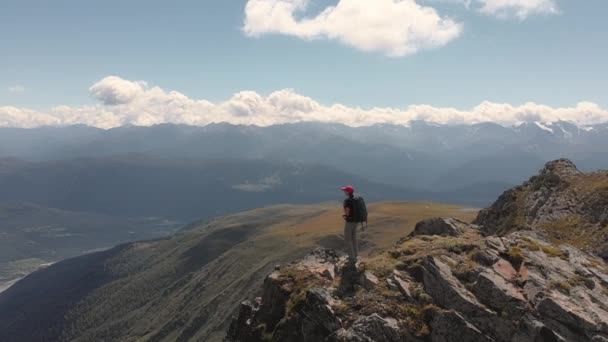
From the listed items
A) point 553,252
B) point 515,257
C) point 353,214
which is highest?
point 353,214

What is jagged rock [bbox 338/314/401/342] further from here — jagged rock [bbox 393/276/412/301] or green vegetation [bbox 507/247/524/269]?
green vegetation [bbox 507/247/524/269]

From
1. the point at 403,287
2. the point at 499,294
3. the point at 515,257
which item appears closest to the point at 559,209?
the point at 515,257

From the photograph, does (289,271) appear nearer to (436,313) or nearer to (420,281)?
(420,281)

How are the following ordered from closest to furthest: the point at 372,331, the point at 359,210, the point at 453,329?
the point at 453,329
the point at 372,331
the point at 359,210

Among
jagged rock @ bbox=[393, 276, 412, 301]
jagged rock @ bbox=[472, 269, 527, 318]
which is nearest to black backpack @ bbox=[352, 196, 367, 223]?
jagged rock @ bbox=[393, 276, 412, 301]

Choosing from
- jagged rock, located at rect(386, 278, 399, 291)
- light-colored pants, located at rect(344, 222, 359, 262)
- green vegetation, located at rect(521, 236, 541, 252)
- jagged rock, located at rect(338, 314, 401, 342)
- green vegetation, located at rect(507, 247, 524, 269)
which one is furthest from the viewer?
green vegetation, located at rect(521, 236, 541, 252)

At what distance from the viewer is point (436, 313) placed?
25.1 metres

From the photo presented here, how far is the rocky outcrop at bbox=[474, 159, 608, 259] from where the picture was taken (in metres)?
40.8

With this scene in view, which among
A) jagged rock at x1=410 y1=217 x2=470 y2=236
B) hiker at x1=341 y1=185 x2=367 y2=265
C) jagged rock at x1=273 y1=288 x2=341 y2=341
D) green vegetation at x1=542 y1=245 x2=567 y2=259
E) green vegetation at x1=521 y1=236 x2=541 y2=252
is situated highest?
hiker at x1=341 y1=185 x2=367 y2=265

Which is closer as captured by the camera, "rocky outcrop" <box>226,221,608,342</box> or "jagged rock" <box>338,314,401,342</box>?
"rocky outcrop" <box>226,221,608,342</box>

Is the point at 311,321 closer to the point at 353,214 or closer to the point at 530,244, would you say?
the point at 353,214

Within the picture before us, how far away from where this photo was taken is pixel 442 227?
4653 centimetres

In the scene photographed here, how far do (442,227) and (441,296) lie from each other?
21.0 m

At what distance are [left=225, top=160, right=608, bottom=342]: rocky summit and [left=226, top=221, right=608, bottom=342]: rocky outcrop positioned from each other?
6cm
